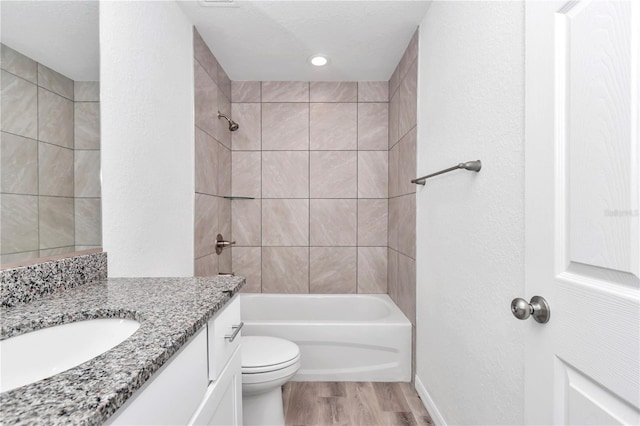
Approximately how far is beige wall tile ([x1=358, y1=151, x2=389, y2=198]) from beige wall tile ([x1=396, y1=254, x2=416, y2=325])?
69 cm

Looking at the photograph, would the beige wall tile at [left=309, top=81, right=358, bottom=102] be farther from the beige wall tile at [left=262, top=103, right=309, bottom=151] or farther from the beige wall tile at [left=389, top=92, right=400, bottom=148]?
the beige wall tile at [left=389, top=92, right=400, bottom=148]

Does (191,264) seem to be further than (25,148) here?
Yes

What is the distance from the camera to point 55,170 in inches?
40.2

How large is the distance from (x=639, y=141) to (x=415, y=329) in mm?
1752

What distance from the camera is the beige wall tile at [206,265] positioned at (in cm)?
206

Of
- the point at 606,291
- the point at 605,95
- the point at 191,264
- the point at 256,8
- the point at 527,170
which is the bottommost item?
the point at 191,264

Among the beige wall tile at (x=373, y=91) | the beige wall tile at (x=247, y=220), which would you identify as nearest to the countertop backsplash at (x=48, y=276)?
the beige wall tile at (x=247, y=220)

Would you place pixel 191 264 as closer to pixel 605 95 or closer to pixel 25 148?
pixel 25 148

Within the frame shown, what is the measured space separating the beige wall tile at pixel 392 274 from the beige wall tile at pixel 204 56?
1.86m

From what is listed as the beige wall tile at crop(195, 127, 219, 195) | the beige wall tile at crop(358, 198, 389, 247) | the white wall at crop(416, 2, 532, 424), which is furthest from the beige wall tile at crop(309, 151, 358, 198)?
the white wall at crop(416, 2, 532, 424)

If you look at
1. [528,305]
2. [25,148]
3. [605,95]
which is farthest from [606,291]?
[25,148]

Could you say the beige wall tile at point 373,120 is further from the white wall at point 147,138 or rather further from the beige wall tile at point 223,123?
the white wall at point 147,138

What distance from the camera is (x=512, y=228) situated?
3.35 ft

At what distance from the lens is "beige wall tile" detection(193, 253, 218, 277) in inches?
81.2
